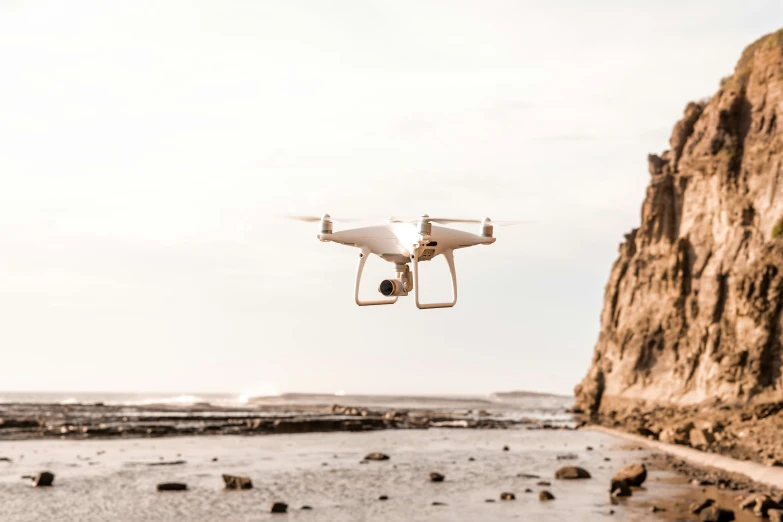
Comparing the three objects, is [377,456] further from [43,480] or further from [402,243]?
[402,243]

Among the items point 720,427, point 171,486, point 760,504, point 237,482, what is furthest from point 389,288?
point 720,427

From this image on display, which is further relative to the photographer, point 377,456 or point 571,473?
point 377,456

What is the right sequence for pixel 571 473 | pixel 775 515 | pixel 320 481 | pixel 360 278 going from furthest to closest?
pixel 571 473, pixel 320 481, pixel 775 515, pixel 360 278

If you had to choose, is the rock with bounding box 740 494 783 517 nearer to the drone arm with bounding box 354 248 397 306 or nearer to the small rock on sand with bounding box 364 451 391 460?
the small rock on sand with bounding box 364 451 391 460

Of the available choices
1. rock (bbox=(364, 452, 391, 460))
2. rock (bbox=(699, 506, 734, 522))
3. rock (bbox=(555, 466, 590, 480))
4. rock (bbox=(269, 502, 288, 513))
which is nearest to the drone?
rock (bbox=(699, 506, 734, 522))

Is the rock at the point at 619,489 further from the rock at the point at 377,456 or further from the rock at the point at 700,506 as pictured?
the rock at the point at 377,456

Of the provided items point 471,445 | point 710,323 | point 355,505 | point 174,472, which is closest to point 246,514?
point 355,505

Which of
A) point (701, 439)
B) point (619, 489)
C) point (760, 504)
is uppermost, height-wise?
point (701, 439)
